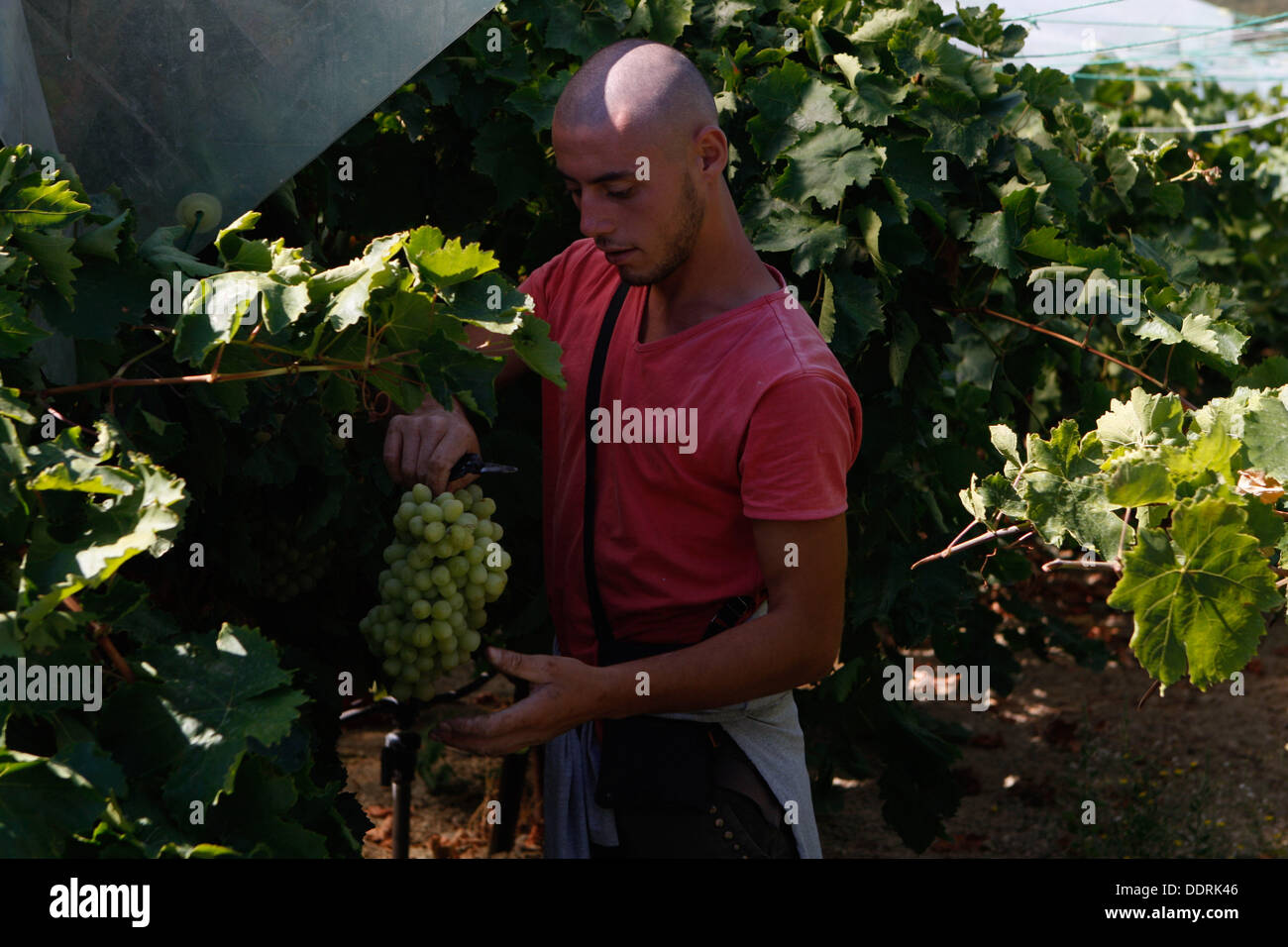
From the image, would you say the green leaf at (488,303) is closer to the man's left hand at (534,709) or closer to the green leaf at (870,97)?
the man's left hand at (534,709)

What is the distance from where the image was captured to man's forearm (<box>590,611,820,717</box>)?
6.57 ft

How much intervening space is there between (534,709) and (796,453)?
21.8 inches

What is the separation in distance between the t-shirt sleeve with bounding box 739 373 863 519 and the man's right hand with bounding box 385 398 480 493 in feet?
1.50

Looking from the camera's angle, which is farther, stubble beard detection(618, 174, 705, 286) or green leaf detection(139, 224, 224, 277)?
stubble beard detection(618, 174, 705, 286)

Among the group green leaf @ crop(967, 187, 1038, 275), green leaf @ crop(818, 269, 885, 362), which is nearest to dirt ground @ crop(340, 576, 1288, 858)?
green leaf @ crop(818, 269, 885, 362)

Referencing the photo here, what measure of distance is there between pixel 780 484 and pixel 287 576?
41.3 inches

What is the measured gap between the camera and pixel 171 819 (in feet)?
4.81

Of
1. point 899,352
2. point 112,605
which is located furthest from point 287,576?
point 899,352

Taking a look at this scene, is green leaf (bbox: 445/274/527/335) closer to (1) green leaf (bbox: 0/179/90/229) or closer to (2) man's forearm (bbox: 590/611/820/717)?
(1) green leaf (bbox: 0/179/90/229)

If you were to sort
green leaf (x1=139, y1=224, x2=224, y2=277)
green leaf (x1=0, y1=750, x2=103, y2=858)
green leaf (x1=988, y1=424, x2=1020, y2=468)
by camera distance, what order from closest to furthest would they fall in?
green leaf (x1=0, y1=750, x2=103, y2=858)
green leaf (x1=139, y1=224, x2=224, y2=277)
green leaf (x1=988, y1=424, x2=1020, y2=468)

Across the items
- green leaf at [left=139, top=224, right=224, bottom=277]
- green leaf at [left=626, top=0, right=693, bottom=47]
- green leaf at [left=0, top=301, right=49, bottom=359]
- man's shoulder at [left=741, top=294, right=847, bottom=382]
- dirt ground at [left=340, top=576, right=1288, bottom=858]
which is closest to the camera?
green leaf at [left=0, top=301, right=49, bottom=359]

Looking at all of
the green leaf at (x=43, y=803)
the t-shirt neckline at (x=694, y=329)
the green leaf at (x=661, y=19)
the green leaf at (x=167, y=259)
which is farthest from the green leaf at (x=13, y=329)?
the green leaf at (x=661, y=19)

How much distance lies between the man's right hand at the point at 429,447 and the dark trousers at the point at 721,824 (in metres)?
0.63

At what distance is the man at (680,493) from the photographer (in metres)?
2.01
